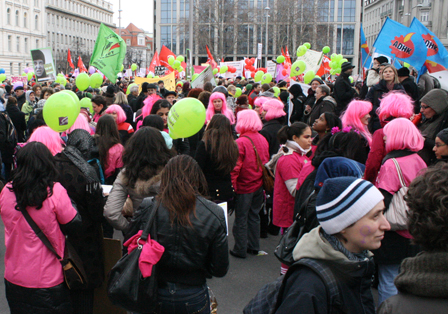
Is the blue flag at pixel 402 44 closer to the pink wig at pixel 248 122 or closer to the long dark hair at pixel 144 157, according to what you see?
the pink wig at pixel 248 122

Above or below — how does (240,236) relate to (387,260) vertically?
below

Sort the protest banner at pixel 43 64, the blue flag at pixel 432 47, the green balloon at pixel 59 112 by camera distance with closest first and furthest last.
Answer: the green balloon at pixel 59 112 < the blue flag at pixel 432 47 < the protest banner at pixel 43 64

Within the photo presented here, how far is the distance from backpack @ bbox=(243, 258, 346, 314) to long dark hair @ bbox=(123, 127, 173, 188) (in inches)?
65.2

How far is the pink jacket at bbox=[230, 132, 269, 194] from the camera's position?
16.8 feet

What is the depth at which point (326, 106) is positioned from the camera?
7488mm

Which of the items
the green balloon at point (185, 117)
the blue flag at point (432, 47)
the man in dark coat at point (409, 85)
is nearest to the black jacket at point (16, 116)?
the green balloon at point (185, 117)

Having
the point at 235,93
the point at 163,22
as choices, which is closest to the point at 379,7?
the point at 163,22

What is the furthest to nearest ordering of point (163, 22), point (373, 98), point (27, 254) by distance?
point (163, 22), point (373, 98), point (27, 254)

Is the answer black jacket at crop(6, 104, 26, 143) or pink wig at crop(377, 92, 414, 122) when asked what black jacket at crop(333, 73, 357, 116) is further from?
black jacket at crop(6, 104, 26, 143)

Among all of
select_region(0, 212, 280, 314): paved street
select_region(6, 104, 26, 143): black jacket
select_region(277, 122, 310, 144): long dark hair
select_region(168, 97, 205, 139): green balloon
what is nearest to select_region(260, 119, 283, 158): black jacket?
select_region(277, 122, 310, 144): long dark hair

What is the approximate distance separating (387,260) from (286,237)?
4.80 feet

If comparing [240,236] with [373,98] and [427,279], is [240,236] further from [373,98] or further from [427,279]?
[427,279]

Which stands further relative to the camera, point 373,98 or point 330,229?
point 373,98

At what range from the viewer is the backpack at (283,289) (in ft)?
5.30
